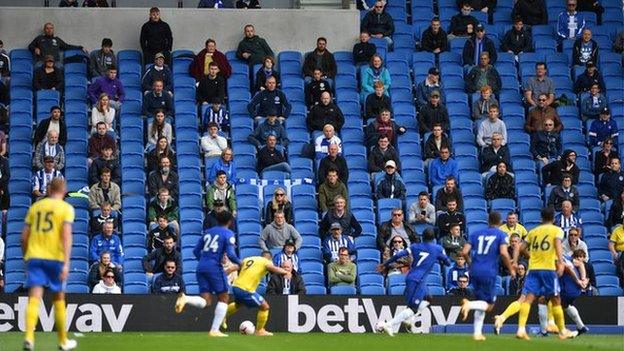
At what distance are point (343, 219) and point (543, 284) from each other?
6895 millimetres

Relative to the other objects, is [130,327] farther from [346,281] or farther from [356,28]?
[356,28]

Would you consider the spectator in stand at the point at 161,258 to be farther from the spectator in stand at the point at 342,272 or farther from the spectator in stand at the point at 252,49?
the spectator in stand at the point at 252,49

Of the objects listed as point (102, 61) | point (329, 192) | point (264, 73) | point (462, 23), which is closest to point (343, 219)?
point (329, 192)

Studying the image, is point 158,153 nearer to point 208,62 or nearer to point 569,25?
point 208,62

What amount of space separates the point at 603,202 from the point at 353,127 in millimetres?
5300

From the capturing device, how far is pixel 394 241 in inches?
1103

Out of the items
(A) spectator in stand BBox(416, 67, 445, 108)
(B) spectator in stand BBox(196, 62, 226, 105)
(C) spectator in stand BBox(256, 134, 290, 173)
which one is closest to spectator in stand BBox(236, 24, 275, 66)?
(B) spectator in stand BBox(196, 62, 226, 105)

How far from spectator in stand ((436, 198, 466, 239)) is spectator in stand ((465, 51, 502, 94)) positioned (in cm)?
417

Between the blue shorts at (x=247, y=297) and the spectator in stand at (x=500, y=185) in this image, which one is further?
the spectator in stand at (x=500, y=185)

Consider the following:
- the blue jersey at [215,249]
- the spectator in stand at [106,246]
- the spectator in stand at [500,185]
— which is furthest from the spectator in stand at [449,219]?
the blue jersey at [215,249]

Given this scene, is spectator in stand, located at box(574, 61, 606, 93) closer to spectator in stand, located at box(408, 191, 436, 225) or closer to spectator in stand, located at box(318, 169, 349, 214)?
spectator in stand, located at box(408, 191, 436, 225)

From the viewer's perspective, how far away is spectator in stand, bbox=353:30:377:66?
32.4 meters

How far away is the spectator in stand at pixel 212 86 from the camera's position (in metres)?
31.0

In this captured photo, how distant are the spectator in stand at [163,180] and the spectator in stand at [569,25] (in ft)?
33.7
